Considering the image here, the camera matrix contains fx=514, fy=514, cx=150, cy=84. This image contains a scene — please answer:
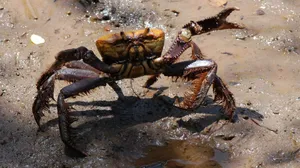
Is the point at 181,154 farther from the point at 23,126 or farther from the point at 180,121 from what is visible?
the point at 23,126

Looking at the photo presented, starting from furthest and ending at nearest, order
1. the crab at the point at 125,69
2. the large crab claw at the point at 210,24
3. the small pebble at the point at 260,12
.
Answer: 1. the small pebble at the point at 260,12
2. the large crab claw at the point at 210,24
3. the crab at the point at 125,69

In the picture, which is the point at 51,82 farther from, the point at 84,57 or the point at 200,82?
the point at 200,82

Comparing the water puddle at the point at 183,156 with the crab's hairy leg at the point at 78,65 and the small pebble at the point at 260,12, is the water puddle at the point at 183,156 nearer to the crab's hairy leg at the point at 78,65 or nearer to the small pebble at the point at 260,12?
the crab's hairy leg at the point at 78,65

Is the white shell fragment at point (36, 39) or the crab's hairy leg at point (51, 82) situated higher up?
the crab's hairy leg at point (51, 82)

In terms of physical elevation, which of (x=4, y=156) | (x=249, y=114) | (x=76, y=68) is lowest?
(x=4, y=156)

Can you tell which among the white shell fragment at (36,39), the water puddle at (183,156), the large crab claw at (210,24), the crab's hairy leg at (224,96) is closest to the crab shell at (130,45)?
the large crab claw at (210,24)

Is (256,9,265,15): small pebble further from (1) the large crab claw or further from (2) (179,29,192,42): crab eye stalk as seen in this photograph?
(2) (179,29,192,42): crab eye stalk

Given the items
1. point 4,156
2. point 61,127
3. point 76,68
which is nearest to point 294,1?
point 76,68

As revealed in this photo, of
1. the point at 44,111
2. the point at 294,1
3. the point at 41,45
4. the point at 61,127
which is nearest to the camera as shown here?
the point at 61,127
